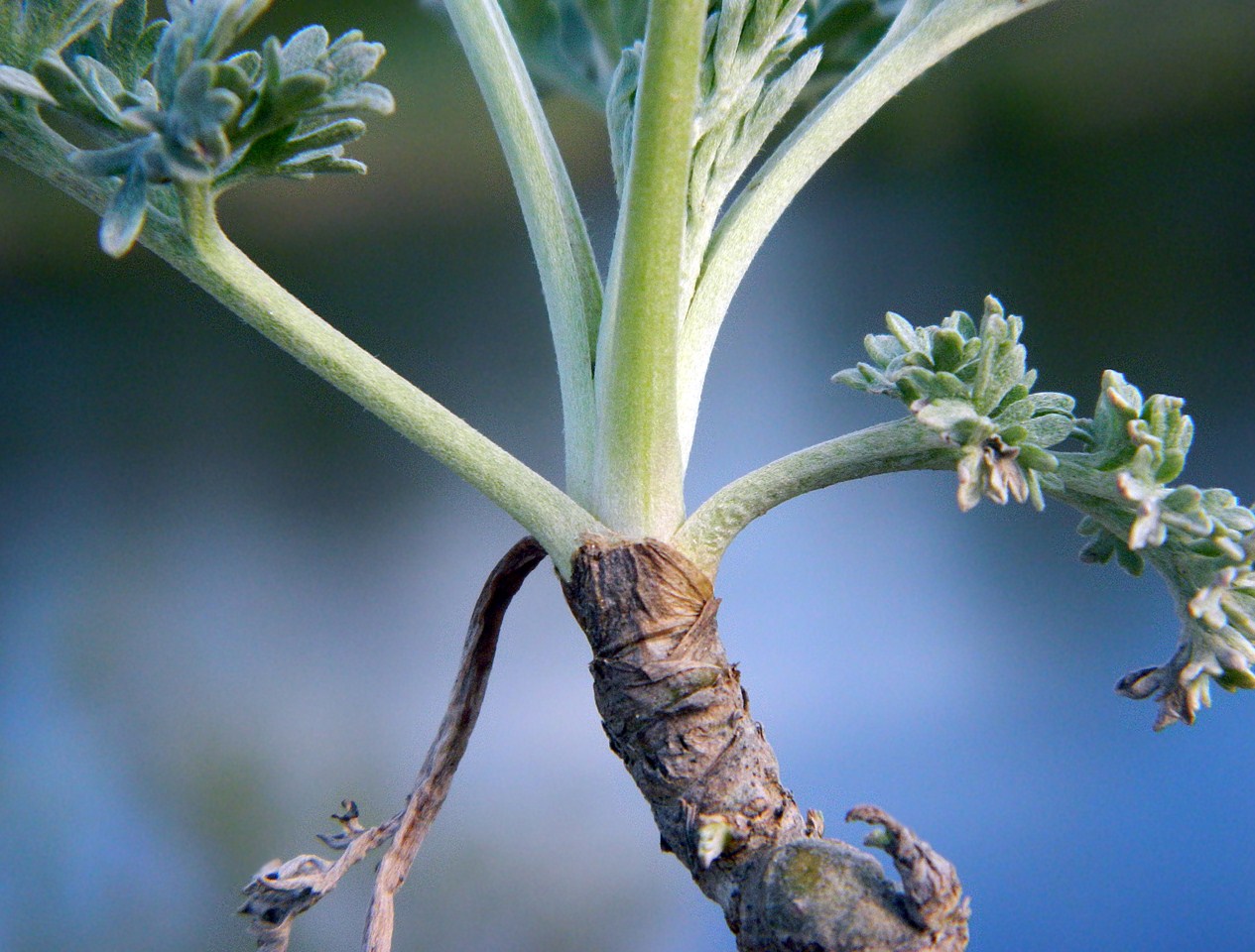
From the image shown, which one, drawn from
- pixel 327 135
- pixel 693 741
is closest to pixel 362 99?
pixel 327 135

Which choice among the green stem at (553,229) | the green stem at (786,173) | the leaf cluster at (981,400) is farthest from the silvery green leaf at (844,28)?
the leaf cluster at (981,400)

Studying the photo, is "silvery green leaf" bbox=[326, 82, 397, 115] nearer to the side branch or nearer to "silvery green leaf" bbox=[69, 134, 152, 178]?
"silvery green leaf" bbox=[69, 134, 152, 178]

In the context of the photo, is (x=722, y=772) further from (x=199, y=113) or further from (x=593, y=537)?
(x=199, y=113)

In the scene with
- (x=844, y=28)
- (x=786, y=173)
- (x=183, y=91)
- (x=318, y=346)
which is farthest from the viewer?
(x=844, y=28)

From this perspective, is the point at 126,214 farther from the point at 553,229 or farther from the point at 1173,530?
the point at 1173,530

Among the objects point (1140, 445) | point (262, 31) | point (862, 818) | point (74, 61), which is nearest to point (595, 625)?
point (862, 818)

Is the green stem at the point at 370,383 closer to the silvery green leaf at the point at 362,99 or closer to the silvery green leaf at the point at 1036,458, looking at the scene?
the silvery green leaf at the point at 362,99
